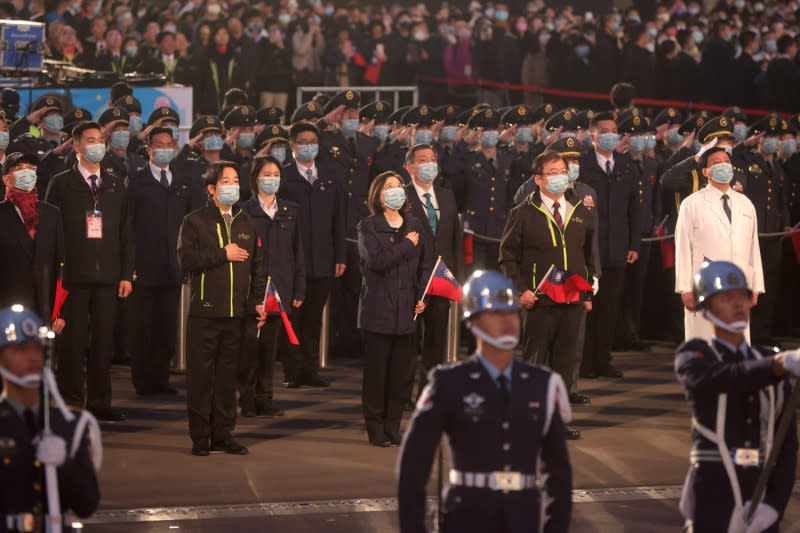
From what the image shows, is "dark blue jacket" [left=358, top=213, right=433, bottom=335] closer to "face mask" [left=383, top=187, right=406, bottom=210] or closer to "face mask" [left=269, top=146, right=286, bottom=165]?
"face mask" [left=383, top=187, right=406, bottom=210]

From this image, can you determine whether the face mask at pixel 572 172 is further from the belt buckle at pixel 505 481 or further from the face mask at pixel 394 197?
the belt buckle at pixel 505 481

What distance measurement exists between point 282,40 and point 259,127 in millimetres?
8190

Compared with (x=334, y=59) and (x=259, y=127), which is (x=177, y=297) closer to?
(x=259, y=127)

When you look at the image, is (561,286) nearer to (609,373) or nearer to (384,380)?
(384,380)

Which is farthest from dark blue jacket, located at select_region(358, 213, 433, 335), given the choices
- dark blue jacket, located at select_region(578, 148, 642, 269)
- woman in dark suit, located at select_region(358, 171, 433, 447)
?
dark blue jacket, located at select_region(578, 148, 642, 269)

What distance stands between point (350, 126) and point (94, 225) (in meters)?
5.70

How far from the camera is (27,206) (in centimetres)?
1148

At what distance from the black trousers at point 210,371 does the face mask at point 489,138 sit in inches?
253

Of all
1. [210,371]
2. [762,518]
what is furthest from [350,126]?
[762,518]

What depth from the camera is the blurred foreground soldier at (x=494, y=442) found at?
5.69m

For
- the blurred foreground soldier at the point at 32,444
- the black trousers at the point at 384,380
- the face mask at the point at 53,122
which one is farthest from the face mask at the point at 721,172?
the face mask at the point at 53,122

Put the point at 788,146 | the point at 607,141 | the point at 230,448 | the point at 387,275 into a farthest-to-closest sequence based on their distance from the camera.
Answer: the point at 788,146, the point at 607,141, the point at 387,275, the point at 230,448

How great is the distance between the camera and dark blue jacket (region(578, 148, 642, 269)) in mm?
15086

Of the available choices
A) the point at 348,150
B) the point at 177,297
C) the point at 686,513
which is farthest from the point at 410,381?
the point at 686,513
